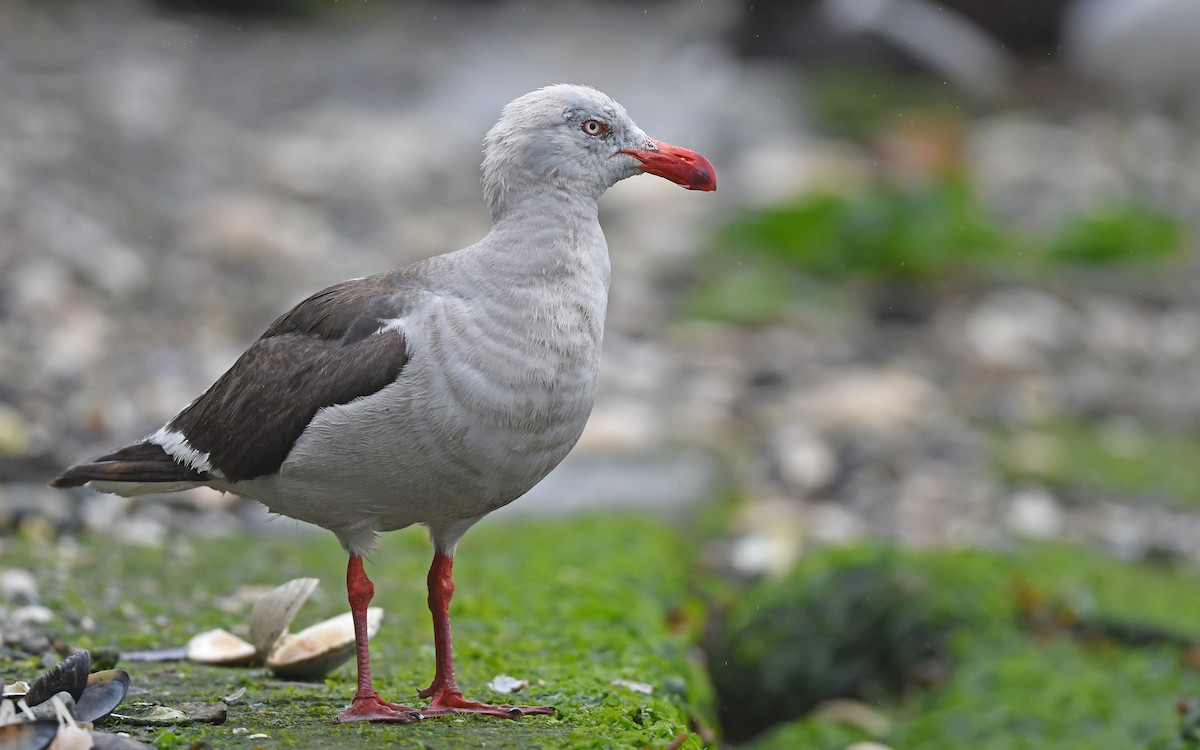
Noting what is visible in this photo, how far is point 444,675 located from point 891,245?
28.8 ft

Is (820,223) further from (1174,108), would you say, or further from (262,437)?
(262,437)

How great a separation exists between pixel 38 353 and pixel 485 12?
66.2 ft

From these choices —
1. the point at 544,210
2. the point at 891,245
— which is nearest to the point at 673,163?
the point at 544,210

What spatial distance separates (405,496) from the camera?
371cm

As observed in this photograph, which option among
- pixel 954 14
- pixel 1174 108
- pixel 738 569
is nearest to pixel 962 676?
pixel 738 569

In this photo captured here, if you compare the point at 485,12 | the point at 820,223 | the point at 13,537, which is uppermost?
the point at 485,12

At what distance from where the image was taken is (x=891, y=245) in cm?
1195

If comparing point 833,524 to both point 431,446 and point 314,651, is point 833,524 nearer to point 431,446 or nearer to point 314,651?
point 314,651

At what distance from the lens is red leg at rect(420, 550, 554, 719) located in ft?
12.4

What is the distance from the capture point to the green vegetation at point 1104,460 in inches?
316

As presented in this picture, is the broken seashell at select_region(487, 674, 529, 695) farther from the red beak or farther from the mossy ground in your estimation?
the red beak

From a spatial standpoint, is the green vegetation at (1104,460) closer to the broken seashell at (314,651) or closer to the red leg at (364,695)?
the broken seashell at (314,651)

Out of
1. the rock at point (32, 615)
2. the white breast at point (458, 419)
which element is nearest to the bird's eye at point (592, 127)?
the white breast at point (458, 419)

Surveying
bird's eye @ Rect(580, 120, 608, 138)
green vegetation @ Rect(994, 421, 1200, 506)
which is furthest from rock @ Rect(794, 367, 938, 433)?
bird's eye @ Rect(580, 120, 608, 138)
